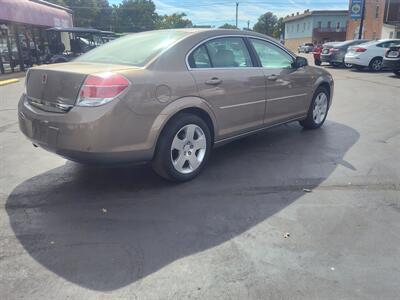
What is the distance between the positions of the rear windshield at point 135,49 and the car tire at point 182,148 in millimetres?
730

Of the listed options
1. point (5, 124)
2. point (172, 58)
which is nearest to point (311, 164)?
point (172, 58)

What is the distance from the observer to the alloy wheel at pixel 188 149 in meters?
4.18

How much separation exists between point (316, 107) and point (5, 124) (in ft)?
19.0

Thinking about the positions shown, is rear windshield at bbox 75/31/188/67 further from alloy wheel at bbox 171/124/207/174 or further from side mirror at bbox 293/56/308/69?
side mirror at bbox 293/56/308/69

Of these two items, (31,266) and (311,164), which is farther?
(311,164)

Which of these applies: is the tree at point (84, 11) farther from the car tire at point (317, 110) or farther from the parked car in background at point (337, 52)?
the car tire at point (317, 110)

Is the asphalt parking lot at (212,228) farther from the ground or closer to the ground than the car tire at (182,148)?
closer to the ground

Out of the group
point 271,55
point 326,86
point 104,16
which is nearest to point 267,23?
point 104,16

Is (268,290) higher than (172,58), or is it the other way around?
(172,58)

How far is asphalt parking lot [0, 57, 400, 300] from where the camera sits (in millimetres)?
2617

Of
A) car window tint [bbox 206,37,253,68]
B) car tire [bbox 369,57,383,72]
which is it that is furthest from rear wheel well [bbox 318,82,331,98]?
car tire [bbox 369,57,383,72]

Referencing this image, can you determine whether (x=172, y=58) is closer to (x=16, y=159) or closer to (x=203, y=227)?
(x=203, y=227)

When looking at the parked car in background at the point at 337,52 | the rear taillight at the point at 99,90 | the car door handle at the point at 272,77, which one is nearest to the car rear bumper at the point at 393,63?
the parked car in background at the point at 337,52

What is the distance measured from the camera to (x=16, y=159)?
5.20 metres
